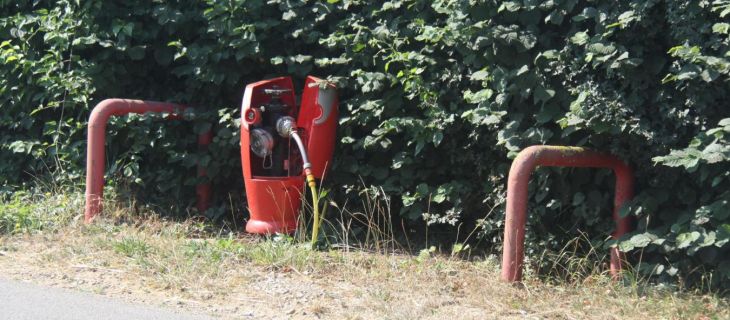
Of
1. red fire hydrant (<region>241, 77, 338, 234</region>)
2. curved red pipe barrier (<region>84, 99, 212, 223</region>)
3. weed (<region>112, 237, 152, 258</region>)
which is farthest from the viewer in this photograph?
curved red pipe barrier (<region>84, 99, 212, 223</region>)

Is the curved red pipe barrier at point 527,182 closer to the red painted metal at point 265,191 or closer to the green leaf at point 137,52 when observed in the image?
the red painted metal at point 265,191

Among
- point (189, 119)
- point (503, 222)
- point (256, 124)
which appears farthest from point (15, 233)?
point (503, 222)

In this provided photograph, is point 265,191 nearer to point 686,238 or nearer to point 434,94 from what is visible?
point 434,94

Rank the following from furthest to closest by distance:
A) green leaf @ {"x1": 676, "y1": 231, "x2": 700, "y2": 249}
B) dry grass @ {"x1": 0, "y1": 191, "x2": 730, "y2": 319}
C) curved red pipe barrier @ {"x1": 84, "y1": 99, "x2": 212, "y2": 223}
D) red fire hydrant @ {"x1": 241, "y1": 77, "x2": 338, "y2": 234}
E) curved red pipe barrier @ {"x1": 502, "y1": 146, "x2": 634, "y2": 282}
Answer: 1. curved red pipe barrier @ {"x1": 84, "y1": 99, "x2": 212, "y2": 223}
2. red fire hydrant @ {"x1": 241, "y1": 77, "x2": 338, "y2": 234}
3. curved red pipe barrier @ {"x1": 502, "y1": 146, "x2": 634, "y2": 282}
4. dry grass @ {"x1": 0, "y1": 191, "x2": 730, "y2": 319}
5. green leaf @ {"x1": 676, "y1": 231, "x2": 700, "y2": 249}

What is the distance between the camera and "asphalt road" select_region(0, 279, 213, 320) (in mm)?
4949

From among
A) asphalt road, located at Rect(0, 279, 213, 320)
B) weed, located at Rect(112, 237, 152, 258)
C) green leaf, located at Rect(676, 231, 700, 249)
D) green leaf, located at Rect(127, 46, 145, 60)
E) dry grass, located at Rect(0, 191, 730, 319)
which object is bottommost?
asphalt road, located at Rect(0, 279, 213, 320)

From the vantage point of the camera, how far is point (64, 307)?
5.12 m

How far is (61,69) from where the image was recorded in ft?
26.0

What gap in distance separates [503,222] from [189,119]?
9.71ft

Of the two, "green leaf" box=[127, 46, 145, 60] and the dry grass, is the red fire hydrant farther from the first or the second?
"green leaf" box=[127, 46, 145, 60]

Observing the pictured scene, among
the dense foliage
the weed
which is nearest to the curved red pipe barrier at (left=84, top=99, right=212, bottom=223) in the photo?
the dense foliage

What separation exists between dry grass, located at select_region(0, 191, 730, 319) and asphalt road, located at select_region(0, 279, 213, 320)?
15 centimetres

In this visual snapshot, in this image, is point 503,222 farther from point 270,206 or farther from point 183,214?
point 183,214

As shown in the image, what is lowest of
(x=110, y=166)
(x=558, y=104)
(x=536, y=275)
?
(x=536, y=275)
